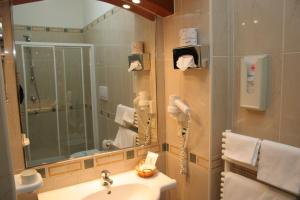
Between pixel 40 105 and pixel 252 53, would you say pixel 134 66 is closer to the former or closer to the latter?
pixel 40 105

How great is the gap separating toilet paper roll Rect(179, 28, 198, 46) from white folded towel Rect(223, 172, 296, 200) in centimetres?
79

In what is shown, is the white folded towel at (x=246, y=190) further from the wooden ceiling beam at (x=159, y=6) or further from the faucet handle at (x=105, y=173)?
the wooden ceiling beam at (x=159, y=6)

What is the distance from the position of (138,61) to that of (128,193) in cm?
89

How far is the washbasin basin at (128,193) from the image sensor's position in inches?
58.0

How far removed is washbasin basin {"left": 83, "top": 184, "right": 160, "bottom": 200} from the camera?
147 centimetres

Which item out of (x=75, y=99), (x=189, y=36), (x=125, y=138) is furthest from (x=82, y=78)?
(x=189, y=36)

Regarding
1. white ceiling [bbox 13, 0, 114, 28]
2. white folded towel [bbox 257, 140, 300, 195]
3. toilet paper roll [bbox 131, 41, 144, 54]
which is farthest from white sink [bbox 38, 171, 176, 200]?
white ceiling [bbox 13, 0, 114, 28]

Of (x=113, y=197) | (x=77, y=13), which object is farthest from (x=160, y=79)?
(x=113, y=197)

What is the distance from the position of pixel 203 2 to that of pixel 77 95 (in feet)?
3.13

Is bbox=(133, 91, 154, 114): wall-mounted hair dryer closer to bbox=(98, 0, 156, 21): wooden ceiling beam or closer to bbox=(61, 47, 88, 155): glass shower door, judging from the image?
bbox=(61, 47, 88, 155): glass shower door

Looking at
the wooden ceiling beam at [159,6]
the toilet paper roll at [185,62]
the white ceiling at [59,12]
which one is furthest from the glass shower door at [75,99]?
the toilet paper roll at [185,62]

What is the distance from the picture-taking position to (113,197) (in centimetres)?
152

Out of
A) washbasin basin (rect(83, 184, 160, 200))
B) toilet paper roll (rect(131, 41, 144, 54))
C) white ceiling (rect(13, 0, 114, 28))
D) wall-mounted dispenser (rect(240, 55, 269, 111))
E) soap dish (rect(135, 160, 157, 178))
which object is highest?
white ceiling (rect(13, 0, 114, 28))

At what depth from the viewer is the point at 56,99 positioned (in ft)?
4.91
